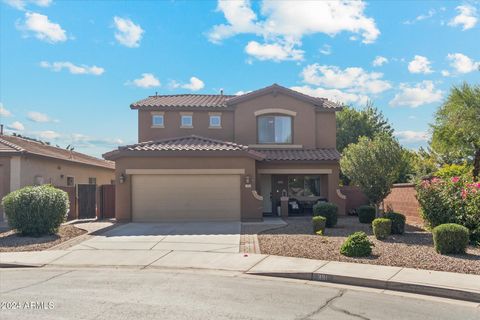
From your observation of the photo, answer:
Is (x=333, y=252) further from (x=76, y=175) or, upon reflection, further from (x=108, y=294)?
(x=76, y=175)

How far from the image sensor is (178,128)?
24547mm

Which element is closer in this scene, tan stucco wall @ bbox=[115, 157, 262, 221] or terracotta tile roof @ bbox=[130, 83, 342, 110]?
tan stucco wall @ bbox=[115, 157, 262, 221]

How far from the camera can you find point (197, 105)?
24594 millimetres

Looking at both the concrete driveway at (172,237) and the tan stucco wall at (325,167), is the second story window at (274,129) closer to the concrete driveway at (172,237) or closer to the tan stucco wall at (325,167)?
the tan stucco wall at (325,167)

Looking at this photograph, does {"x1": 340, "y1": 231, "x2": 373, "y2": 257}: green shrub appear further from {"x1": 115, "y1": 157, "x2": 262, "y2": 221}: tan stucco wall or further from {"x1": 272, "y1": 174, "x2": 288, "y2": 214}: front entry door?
{"x1": 272, "y1": 174, "x2": 288, "y2": 214}: front entry door

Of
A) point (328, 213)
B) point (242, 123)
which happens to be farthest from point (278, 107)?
point (328, 213)

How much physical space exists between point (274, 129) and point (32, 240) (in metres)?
13.9

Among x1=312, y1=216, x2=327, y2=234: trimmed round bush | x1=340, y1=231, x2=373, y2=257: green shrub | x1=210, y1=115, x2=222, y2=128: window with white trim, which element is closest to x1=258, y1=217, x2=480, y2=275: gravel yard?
x1=340, y1=231, x2=373, y2=257: green shrub

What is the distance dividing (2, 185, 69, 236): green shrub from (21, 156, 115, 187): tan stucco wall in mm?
5387

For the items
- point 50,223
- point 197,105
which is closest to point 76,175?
point 197,105

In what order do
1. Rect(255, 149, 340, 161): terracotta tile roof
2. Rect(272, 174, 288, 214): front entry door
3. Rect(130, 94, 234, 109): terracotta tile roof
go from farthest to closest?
Rect(130, 94, 234, 109): terracotta tile roof
Rect(272, 174, 288, 214): front entry door
Rect(255, 149, 340, 161): terracotta tile roof

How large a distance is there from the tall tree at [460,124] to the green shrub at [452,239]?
8.83 meters

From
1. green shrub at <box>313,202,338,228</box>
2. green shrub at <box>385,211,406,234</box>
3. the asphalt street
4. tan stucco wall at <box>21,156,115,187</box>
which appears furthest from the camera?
tan stucco wall at <box>21,156,115,187</box>

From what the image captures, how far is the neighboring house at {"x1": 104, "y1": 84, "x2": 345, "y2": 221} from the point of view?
1962 cm
